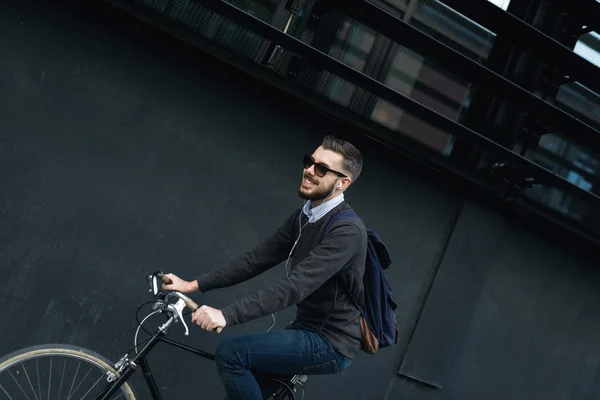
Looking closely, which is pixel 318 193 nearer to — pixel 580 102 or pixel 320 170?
pixel 320 170

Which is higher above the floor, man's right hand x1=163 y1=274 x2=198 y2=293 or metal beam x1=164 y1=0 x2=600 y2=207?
metal beam x1=164 y1=0 x2=600 y2=207

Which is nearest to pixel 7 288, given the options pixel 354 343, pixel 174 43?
pixel 174 43

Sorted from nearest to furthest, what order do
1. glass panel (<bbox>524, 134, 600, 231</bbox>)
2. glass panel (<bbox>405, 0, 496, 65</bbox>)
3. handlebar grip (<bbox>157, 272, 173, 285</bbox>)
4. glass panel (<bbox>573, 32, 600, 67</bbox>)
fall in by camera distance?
handlebar grip (<bbox>157, 272, 173, 285</bbox>) → glass panel (<bbox>405, 0, 496, 65</bbox>) → glass panel (<bbox>524, 134, 600, 231</bbox>) → glass panel (<bbox>573, 32, 600, 67</bbox>)

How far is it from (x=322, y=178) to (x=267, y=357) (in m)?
0.97

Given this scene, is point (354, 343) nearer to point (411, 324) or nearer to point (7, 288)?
point (411, 324)

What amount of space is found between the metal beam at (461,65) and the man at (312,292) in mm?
1439

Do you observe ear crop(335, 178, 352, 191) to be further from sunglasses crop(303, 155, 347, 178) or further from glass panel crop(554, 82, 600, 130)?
glass panel crop(554, 82, 600, 130)

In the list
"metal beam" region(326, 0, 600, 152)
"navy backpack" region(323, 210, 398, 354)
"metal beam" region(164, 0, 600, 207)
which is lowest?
"navy backpack" region(323, 210, 398, 354)

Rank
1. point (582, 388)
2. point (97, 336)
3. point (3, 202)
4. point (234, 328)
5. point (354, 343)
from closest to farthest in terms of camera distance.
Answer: point (354, 343) < point (3, 202) < point (97, 336) < point (234, 328) < point (582, 388)

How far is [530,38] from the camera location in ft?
16.7

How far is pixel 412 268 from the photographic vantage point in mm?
5457

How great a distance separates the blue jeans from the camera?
11.1 ft

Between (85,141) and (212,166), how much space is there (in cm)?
88

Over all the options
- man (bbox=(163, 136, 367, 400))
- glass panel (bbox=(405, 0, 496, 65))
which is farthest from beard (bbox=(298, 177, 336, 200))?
glass panel (bbox=(405, 0, 496, 65))
